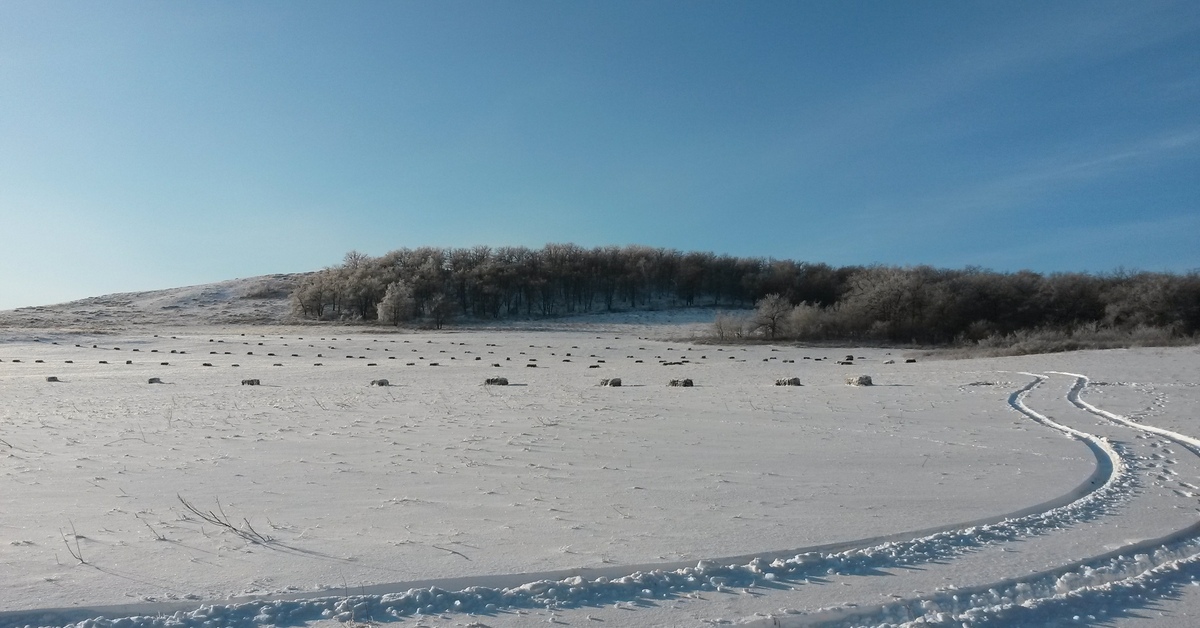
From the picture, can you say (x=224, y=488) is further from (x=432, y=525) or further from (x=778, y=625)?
(x=778, y=625)

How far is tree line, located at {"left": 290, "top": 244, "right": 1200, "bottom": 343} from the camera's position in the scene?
63.6 meters

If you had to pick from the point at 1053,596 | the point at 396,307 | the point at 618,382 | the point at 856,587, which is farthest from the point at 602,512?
the point at 396,307

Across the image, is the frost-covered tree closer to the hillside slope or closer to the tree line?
the tree line

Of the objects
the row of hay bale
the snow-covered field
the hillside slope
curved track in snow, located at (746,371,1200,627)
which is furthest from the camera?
the hillside slope

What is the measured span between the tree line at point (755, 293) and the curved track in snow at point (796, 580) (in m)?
51.8

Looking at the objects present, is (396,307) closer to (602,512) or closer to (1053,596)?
(602,512)

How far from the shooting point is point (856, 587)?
5059mm

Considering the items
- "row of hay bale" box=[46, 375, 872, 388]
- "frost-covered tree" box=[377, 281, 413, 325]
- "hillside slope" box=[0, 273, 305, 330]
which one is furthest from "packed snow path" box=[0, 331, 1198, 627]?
"hillside slope" box=[0, 273, 305, 330]

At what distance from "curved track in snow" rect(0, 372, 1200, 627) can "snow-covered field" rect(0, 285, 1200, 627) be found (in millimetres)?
23

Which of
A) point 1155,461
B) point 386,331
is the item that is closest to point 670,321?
point 386,331

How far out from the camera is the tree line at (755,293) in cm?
6359

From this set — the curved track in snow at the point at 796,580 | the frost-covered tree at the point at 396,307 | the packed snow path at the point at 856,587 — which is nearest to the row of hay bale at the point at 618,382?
the packed snow path at the point at 856,587

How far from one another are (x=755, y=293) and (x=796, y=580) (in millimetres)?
95726

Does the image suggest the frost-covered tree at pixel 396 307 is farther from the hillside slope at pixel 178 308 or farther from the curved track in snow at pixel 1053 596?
the curved track in snow at pixel 1053 596
